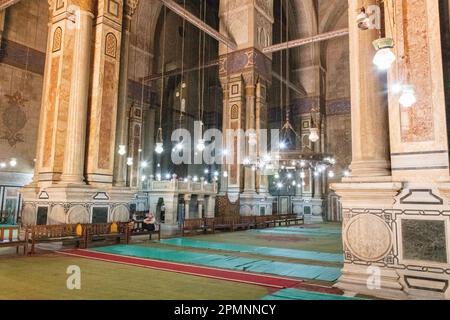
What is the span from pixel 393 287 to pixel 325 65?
18478 mm

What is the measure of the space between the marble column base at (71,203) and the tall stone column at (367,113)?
19.7 feet

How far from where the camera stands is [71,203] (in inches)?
307

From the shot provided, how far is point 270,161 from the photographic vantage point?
12156 millimetres

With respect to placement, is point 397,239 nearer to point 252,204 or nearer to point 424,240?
point 424,240

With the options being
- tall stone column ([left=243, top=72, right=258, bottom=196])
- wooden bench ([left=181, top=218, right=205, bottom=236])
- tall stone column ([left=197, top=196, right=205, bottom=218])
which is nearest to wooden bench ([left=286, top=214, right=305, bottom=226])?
tall stone column ([left=243, top=72, right=258, bottom=196])

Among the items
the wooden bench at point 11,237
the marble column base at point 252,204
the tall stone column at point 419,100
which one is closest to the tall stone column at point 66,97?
the wooden bench at point 11,237

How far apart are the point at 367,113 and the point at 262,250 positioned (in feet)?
13.9

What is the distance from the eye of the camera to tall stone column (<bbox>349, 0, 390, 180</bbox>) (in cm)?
451

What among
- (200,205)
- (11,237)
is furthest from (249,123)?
(11,237)

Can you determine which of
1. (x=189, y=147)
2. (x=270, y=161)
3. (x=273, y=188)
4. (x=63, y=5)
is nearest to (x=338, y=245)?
(x=270, y=161)

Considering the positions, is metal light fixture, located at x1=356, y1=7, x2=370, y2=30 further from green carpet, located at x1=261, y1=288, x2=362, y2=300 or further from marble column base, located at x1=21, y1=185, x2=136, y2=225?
marble column base, located at x1=21, y1=185, x2=136, y2=225

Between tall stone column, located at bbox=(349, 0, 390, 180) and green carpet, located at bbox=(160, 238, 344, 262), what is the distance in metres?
2.73

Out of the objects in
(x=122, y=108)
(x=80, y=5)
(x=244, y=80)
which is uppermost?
(x=244, y=80)

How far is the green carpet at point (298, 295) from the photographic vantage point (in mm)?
3865
